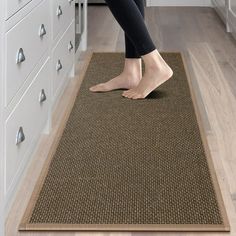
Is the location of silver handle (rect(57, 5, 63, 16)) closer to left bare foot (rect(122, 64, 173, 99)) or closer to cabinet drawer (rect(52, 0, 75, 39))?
cabinet drawer (rect(52, 0, 75, 39))

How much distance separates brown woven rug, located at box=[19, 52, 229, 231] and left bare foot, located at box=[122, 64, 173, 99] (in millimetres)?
43

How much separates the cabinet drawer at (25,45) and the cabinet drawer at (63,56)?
22 cm

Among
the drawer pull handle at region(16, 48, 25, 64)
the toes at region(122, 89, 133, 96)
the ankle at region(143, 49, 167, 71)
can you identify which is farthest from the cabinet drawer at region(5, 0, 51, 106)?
the toes at region(122, 89, 133, 96)

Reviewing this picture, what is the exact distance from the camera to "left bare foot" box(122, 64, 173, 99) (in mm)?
2432

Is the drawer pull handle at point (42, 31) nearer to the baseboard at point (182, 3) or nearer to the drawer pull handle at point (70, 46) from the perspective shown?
the drawer pull handle at point (70, 46)

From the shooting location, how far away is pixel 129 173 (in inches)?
68.7

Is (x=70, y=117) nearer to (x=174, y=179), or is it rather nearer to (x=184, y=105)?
(x=184, y=105)

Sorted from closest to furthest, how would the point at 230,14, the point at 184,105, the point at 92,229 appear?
1. the point at 92,229
2. the point at 184,105
3. the point at 230,14

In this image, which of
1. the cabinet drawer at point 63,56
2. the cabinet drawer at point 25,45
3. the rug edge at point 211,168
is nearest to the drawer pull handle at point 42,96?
the cabinet drawer at point 25,45

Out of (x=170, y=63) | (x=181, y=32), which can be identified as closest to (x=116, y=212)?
(x=170, y=63)

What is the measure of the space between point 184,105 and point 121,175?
2.56 ft

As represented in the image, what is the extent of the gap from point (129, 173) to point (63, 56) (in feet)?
2.91

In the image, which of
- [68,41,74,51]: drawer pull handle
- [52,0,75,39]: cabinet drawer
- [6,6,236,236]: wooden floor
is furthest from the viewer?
[68,41,74,51]: drawer pull handle

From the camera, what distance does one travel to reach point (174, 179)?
1.71 metres
